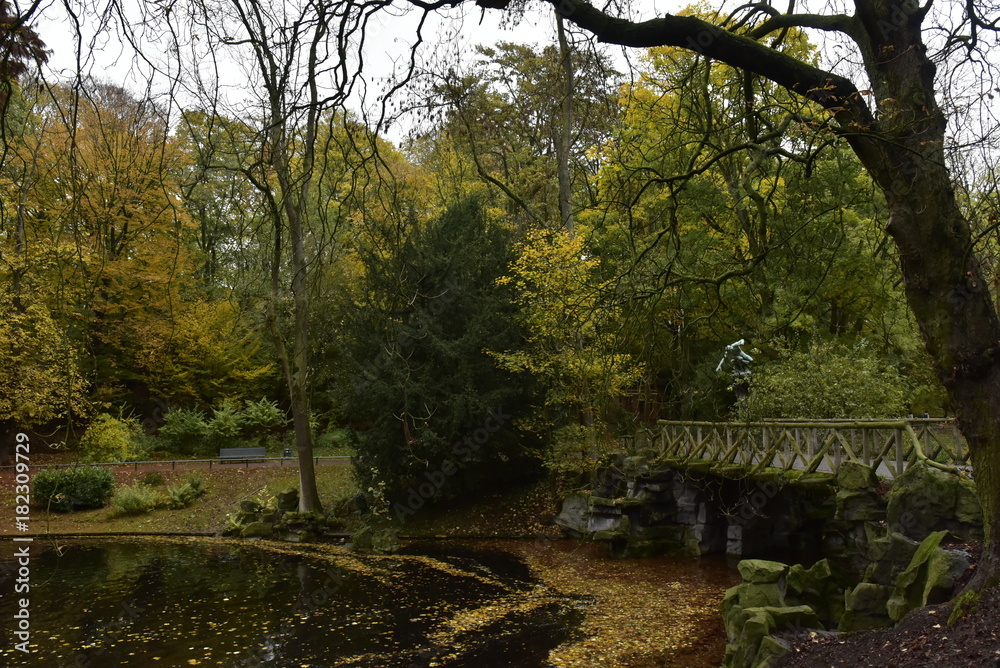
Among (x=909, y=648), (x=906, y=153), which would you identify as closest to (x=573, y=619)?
(x=909, y=648)

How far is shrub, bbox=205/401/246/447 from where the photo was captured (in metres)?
23.3

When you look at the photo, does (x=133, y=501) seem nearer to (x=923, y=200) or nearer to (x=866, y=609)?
(x=866, y=609)

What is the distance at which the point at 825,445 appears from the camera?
10102 mm

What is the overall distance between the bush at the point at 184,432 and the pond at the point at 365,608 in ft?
27.4

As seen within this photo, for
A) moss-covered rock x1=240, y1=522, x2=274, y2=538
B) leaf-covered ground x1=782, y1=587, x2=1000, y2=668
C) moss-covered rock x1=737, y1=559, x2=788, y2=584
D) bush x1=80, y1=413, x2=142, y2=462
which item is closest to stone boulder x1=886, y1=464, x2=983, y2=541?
moss-covered rock x1=737, y1=559, x2=788, y2=584

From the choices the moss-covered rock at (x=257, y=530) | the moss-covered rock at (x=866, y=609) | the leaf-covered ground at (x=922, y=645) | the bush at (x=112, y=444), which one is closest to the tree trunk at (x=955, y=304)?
the leaf-covered ground at (x=922, y=645)

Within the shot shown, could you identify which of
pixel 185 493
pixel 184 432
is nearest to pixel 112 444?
pixel 184 432

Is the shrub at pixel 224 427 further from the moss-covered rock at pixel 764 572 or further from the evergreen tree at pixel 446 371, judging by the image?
the moss-covered rock at pixel 764 572

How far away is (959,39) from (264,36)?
3.78m

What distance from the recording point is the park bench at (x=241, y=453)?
22.4 m

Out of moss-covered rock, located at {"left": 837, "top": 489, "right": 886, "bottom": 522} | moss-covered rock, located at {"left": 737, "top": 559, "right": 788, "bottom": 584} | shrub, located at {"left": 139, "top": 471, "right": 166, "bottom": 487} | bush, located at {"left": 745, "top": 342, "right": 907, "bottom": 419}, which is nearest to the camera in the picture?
moss-covered rock, located at {"left": 737, "top": 559, "right": 788, "bottom": 584}

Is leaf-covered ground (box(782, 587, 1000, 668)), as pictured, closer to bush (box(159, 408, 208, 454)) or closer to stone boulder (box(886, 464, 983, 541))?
stone boulder (box(886, 464, 983, 541))

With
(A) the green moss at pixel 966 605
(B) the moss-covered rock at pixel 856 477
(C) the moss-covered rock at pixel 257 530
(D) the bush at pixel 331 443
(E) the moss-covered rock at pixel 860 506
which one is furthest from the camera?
(D) the bush at pixel 331 443

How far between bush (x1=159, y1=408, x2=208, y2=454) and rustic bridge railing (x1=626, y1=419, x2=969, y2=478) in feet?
51.6
